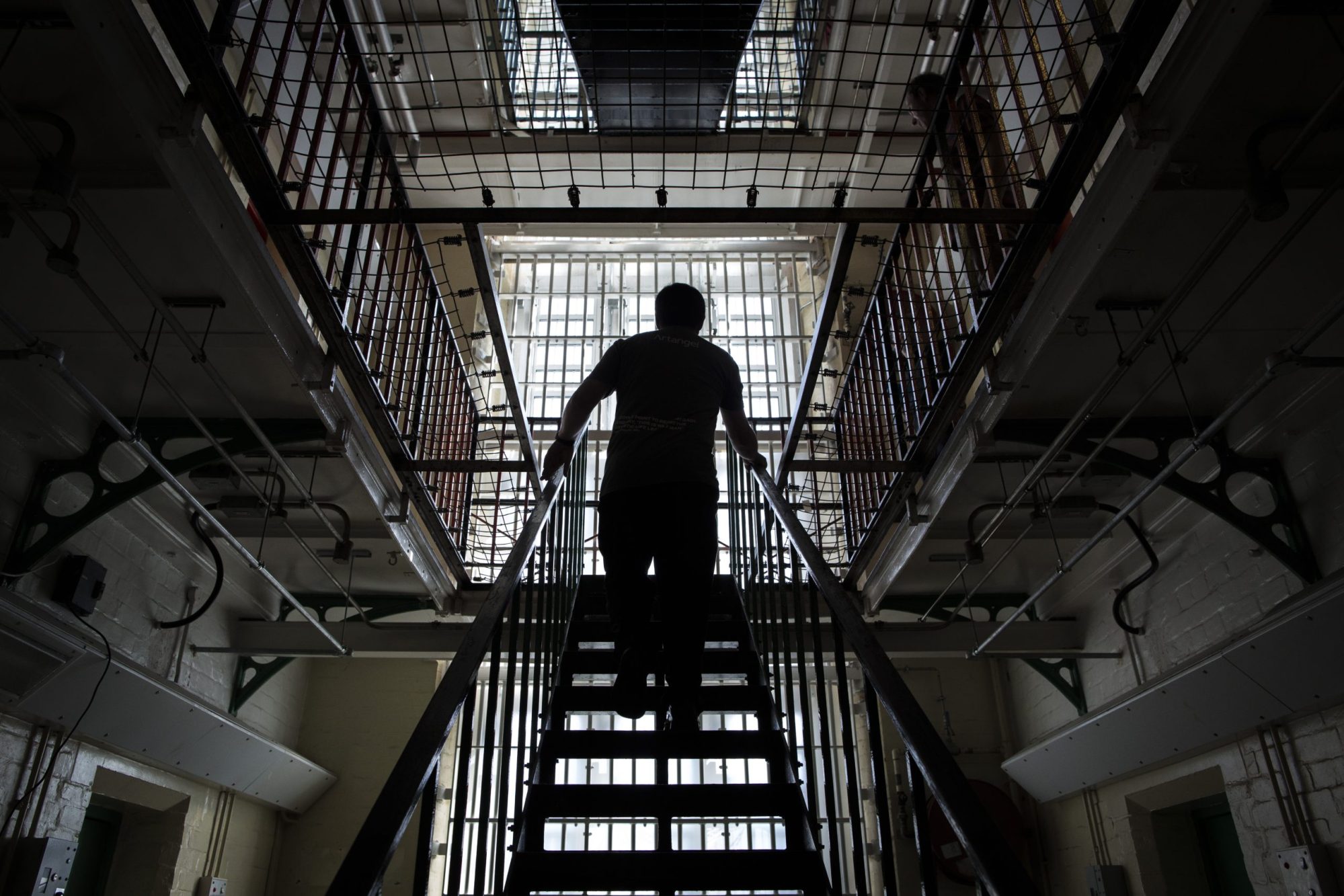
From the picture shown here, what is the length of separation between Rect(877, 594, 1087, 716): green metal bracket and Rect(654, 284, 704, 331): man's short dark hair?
9.73ft

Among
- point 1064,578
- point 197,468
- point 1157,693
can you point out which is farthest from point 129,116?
point 1064,578

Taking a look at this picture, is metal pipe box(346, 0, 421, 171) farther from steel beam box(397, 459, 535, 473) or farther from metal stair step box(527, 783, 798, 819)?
metal stair step box(527, 783, 798, 819)

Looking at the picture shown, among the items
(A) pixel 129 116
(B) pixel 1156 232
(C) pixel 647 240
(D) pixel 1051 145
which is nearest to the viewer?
(A) pixel 129 116

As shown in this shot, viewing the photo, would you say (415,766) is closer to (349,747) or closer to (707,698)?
(707,698)

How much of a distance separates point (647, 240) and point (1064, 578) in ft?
18.2

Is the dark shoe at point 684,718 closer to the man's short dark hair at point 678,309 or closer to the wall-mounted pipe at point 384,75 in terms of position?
the man's short dark hair at point 678,309

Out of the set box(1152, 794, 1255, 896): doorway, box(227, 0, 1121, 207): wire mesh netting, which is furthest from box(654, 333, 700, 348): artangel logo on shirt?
box(1152, 794, 1255, 896): doorway

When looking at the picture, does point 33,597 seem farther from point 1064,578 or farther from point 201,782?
point 1064,578

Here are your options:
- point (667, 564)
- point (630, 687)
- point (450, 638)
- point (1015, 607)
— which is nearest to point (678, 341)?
point (667, 564)

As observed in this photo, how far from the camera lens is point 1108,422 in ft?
11.5

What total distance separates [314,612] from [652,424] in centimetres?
384

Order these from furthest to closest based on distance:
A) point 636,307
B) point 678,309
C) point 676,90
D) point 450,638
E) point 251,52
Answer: point 636,307
point 676,90
point 450,638
point 678,309
point 251,52

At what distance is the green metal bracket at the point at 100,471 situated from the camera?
355cm

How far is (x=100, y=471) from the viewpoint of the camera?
3.81 m
